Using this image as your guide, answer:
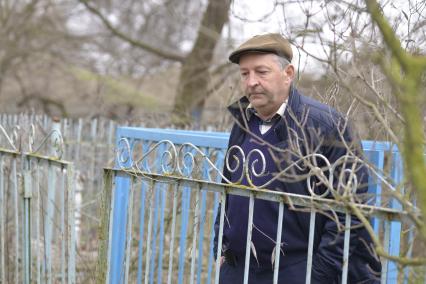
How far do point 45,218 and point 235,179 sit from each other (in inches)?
55.7

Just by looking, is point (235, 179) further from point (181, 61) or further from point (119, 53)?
point (119, 53)

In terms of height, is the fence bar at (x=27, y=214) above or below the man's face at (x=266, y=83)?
below

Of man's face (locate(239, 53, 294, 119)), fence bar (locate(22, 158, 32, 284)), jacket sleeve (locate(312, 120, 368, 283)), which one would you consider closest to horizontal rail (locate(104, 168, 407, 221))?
jacket sleeve (locate(312, 120, 368, 283))

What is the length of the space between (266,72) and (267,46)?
12 centimetres

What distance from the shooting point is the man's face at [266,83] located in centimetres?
335

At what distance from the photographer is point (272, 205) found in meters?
3.26

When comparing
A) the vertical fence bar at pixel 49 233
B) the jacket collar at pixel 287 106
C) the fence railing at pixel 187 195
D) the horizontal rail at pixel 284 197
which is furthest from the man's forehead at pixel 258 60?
the vertical fence bar at pixel 49 233

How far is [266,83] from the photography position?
3355 mm

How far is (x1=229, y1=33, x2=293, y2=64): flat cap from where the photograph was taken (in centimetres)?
338

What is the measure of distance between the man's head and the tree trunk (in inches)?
377

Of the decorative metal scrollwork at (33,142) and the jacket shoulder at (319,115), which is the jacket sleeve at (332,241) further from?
the decorative metal scrollwork at (33,142)

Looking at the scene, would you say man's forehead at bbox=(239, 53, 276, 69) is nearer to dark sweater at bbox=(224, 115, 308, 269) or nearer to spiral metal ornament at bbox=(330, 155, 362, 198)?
dark sweater at bbox=(224, 115, 308, 269)

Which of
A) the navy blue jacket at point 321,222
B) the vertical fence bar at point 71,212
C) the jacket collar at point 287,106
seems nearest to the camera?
the navy blue jacket at point 321,222

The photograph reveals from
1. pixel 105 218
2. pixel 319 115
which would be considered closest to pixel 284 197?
pixel 319 115
